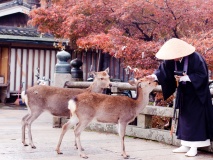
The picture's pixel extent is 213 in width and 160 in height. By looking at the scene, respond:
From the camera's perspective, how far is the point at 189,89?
6.59 m

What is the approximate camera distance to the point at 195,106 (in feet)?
21.5

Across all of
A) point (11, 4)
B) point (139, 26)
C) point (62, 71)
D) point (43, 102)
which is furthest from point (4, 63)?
point (43, 102)

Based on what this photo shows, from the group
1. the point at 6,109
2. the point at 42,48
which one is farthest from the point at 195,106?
the point at 42,48

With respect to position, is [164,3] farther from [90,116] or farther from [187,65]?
[90,116]

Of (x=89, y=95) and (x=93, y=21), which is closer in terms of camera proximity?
(x=89, y=95)

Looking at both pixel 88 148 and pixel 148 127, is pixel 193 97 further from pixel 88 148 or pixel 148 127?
pixel 88 148

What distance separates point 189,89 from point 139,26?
5.21 meters

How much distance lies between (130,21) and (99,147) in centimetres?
503

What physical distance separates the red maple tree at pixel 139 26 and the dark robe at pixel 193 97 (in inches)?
100

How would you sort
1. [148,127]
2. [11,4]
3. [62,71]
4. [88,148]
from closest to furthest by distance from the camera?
1. [88,148]
2. [148,127]
3. [62,71]
4. [11,4]

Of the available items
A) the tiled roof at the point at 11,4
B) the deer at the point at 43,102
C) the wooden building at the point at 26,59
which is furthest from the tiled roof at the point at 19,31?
the deer at the point at 43,102

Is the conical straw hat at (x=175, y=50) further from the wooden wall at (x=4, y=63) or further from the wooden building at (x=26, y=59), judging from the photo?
the wooden wall at (x=4, y=63)

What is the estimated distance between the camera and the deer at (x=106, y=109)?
21.0 ft

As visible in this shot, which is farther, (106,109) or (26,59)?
(26,59)
